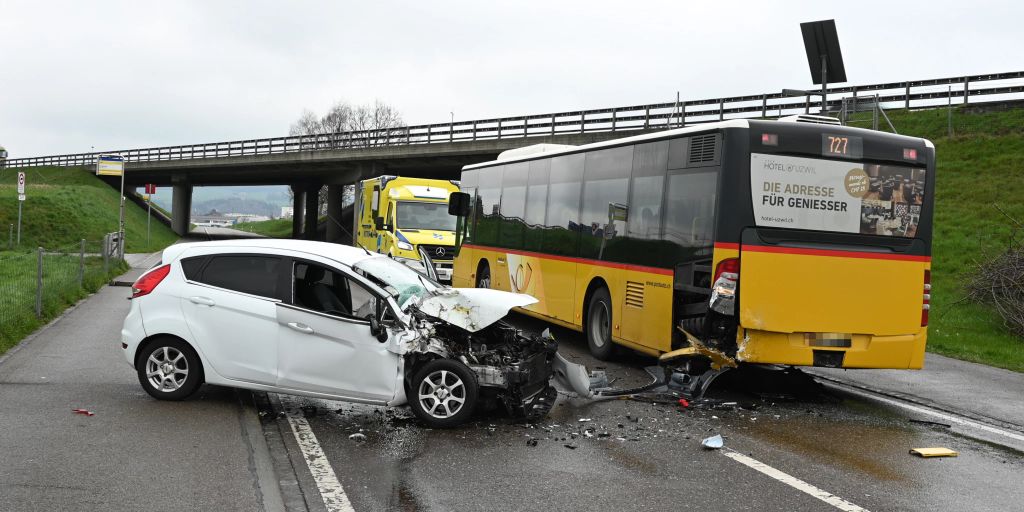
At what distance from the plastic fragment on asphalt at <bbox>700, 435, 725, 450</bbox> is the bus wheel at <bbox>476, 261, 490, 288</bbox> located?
1003 cm

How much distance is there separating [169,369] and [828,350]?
6326mm

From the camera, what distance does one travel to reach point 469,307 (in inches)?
324

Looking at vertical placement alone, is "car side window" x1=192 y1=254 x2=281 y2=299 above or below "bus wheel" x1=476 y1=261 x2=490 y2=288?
above

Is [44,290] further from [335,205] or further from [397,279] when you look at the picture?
[335,205]

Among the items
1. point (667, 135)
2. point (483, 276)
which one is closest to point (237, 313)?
Answer: point (667, 135)

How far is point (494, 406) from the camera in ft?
27.9

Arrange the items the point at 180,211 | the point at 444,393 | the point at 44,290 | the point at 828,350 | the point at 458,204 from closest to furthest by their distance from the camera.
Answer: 1. the point at 444,393
2. the point at 828,350
3. the point at 44,290
4. the point at 458,204
5. the point at 180,211

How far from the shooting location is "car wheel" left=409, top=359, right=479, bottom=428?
25.6 feet

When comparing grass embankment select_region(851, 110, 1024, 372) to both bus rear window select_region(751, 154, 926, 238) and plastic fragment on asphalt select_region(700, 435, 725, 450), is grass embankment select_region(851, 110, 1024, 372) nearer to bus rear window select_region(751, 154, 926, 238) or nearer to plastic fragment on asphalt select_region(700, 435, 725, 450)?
bus rear window select_region(751, 154, 926, 238)

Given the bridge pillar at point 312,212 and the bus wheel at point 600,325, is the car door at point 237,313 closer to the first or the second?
the bus wheel at point 600,325

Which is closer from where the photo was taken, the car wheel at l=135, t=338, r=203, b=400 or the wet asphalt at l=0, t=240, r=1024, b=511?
the wet asphalt at l=0, t=240, r=1024, b=511

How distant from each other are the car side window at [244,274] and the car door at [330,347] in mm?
185

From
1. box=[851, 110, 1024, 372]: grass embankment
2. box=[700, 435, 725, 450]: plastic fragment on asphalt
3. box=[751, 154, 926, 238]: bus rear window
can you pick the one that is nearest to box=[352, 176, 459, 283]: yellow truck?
box=[851, 110, 1024, 372]: grass embankment

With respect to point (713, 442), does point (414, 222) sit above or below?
above
